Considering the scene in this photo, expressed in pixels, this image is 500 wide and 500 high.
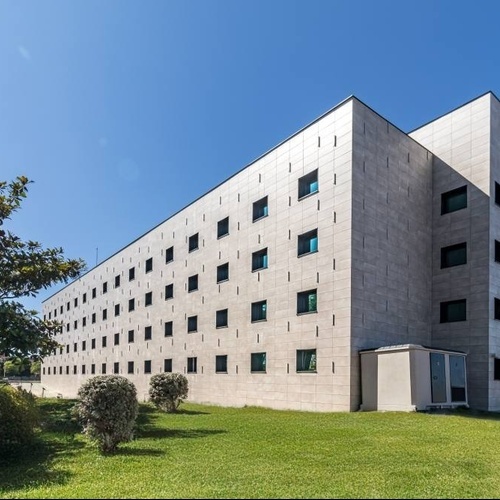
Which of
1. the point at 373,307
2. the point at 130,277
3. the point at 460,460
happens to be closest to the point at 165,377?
the point at 373,307

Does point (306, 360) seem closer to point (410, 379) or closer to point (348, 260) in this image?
point (348, 260)

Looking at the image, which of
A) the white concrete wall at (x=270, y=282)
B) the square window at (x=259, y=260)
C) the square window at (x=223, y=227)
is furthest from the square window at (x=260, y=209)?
the square window at (x=223, y=227)

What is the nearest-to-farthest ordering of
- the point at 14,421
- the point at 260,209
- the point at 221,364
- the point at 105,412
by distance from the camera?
the point at 105,412 < the point at 14,421 < the point at 260,209 < the point at 221,364

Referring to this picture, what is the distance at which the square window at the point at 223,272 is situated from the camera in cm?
2836

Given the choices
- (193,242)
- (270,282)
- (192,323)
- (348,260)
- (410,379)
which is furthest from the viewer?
(193,242)

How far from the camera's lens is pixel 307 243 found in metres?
22.9

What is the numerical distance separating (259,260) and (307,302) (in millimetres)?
4651

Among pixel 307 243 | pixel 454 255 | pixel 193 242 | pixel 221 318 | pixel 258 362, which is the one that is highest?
pixel 193 242

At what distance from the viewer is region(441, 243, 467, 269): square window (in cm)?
2322

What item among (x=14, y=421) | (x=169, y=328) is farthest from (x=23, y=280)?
(x=169, y=328)

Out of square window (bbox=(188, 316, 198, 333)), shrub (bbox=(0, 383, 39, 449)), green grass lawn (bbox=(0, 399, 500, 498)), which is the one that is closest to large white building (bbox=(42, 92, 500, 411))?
square window (bbox=(188, 316, 198, 333))

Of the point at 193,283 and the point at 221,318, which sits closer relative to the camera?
the point at 221,318

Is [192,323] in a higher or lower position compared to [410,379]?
higher

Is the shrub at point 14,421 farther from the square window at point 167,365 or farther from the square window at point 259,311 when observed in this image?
the square window at point 167,365
